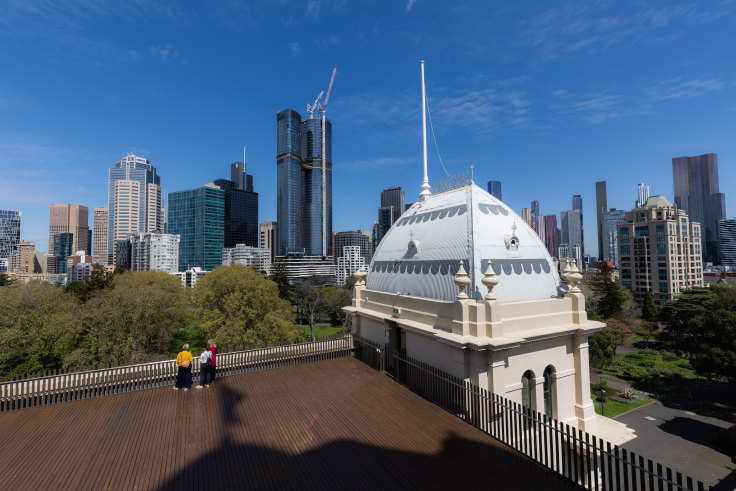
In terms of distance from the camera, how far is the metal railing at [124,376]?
1074 centimetres

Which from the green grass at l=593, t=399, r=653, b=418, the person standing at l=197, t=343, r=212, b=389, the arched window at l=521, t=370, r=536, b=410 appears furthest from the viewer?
the green grass at l=593, t=399, r=653, b=418

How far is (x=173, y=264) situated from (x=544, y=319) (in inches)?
5723

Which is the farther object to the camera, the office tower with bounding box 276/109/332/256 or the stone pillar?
the office tower with bounding box 276/109/332/256

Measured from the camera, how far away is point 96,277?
40531 millimetres

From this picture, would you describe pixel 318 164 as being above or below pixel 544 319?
above

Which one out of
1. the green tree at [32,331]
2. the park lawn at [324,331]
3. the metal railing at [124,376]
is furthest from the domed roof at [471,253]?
the park lawn at [324,331]

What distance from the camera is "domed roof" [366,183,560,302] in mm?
12297

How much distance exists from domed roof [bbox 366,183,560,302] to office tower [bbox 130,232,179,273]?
134663mm

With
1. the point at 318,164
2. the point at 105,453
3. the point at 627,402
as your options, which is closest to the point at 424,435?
the point at 105,453

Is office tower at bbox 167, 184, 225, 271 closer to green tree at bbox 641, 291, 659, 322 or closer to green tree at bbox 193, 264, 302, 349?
green tree at bbox 193, 264, 302, 349

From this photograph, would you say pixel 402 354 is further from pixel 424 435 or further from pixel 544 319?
pixel 544 319

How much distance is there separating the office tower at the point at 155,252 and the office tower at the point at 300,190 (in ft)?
181

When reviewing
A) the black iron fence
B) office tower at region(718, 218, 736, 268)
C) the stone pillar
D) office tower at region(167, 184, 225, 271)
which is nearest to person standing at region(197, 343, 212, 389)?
the black iron fence

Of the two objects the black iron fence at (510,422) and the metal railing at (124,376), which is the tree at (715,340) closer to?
the black iron fence at (510,422)
